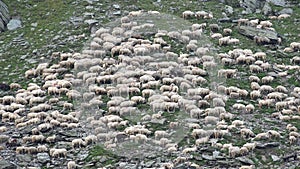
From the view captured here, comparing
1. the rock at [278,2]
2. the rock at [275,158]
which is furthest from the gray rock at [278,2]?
the rock at [275,158]

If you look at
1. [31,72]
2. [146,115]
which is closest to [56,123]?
[146,115]

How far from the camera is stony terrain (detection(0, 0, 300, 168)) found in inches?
1117

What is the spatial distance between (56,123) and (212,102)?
7.38 meters

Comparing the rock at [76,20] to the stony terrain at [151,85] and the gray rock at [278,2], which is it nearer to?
the stony terrain at [151,85]

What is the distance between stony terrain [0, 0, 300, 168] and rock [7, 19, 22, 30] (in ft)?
1.24

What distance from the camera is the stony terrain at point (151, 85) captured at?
93.0 feet

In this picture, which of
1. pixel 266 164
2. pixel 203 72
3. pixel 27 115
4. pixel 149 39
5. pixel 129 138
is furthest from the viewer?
pixel 149 39

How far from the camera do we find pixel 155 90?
111ft

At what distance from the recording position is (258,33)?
39.9 m

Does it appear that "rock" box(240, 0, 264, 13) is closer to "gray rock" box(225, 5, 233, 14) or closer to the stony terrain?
the stony terrain

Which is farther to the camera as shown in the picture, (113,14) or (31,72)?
(113,14)

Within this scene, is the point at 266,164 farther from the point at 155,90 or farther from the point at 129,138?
the point at 155,90

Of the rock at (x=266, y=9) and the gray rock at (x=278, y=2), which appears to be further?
the gray rock at (x=278, y=2)

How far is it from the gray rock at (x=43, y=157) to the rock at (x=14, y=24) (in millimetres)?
16932
